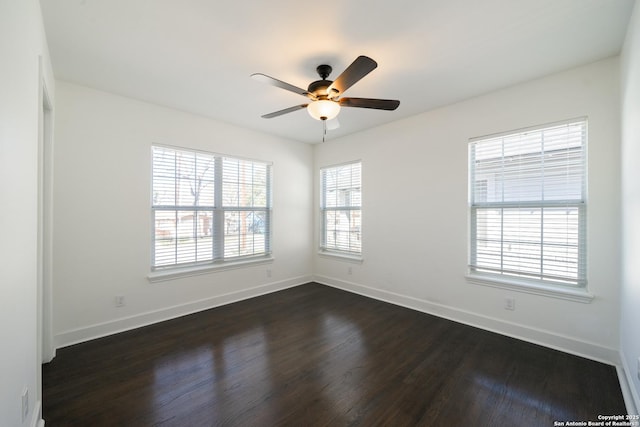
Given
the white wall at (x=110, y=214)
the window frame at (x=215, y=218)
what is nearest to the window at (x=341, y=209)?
the window frame at (x=215, y=218)

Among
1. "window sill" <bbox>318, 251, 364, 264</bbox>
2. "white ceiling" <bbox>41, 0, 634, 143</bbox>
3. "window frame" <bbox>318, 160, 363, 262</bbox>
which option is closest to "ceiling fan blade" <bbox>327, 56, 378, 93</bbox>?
"white ceiling" <bbox>41, 0, 634, 143</bbox>

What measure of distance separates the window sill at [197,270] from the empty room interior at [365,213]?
33 mm

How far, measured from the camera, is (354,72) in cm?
184

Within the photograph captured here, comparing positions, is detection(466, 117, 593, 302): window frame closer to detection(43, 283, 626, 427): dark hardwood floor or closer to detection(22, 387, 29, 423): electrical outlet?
detection(43, 283, 626, 427): dark hardwood floor

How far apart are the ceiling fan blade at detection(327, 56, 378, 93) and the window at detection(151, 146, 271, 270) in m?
2.28

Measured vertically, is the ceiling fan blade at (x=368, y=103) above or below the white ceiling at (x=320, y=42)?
below

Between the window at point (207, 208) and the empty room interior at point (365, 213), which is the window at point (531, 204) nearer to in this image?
the empty room interior at point (365, 213)

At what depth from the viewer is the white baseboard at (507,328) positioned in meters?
2.30

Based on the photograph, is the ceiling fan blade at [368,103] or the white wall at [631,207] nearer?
the white wall at [631,207]

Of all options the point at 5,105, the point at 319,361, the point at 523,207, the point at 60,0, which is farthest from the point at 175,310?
the point at 523,207

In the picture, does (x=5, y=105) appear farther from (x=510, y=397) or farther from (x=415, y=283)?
(x=415, y=283)

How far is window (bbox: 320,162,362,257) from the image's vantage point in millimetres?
4395

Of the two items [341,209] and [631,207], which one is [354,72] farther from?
[341,209]

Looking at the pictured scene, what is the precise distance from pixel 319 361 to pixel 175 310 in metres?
2.08
